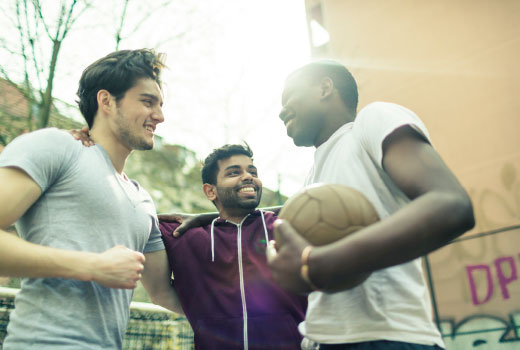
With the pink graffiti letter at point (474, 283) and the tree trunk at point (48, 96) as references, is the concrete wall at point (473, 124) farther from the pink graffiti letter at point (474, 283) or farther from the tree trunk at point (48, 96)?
the tree trunk at point (48, 96)

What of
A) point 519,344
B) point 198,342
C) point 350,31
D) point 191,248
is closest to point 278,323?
point 198,342

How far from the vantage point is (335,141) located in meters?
2.11

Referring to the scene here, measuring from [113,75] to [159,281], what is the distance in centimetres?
160

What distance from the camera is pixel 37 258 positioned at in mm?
2004

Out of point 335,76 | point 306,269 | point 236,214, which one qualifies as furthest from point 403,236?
point 236,214

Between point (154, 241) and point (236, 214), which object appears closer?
point (154, 241)

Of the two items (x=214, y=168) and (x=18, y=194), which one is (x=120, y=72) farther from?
(x=214, y=168)

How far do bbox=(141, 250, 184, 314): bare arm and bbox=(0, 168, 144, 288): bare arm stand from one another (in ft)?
3.76

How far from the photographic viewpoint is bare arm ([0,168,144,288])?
200 cm

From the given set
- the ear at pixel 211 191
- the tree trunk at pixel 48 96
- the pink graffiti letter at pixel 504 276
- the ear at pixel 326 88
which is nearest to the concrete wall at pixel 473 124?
the pink graffiti letter at pixel 504 276

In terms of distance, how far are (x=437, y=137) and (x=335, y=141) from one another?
569 cm

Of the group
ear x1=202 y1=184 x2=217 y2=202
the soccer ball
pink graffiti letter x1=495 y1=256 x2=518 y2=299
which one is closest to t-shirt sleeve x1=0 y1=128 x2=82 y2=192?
the soccer ball

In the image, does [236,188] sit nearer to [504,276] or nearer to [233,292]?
[233,292]

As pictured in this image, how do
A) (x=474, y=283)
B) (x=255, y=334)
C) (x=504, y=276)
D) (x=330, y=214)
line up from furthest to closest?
(x=474, y=283) < (x=504, y=276) < (x=255, y=334) < (x=330, y=214)
